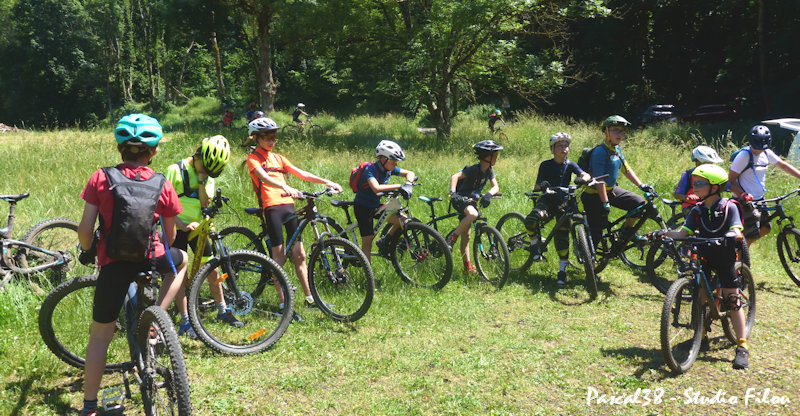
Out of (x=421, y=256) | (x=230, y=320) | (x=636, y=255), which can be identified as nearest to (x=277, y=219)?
(x=230, y=320)

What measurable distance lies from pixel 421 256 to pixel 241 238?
6.96 ft

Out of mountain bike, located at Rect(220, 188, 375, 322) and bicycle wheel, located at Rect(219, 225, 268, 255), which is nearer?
mountain bike, located at Rect(220, 188, 375, 322)

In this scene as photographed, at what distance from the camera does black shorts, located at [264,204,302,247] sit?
555 cm

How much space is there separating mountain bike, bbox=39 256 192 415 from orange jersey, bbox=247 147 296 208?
1885 millimetres

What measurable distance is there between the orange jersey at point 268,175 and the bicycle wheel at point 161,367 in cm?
224

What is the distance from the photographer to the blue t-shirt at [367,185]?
20.8 feet

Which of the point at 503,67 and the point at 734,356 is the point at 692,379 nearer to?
the point at 734,356

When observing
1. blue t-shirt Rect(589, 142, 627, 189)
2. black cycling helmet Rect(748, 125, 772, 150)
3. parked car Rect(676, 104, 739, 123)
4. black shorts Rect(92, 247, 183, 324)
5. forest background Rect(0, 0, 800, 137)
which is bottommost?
black shorts Rect(92, 247, 183, 324)

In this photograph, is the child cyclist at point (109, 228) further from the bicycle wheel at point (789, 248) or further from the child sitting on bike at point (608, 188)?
the bicycle wheel at point (789, 248)

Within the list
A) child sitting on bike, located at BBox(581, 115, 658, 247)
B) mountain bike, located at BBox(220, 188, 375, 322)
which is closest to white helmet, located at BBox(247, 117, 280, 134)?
mountain bike, located at BBox(220, 188, 375, 322)

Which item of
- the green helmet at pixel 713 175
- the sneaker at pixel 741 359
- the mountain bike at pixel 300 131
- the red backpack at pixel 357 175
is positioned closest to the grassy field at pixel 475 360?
the sneaker at pixel 741 359

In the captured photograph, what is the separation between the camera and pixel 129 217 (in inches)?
126

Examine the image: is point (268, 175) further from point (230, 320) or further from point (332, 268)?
point (230, 320)

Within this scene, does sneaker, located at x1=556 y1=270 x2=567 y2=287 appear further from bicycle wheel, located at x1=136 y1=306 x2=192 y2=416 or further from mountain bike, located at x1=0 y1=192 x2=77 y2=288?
mountain bike, located at x1=0 y1=192 x2=77 y2=288
